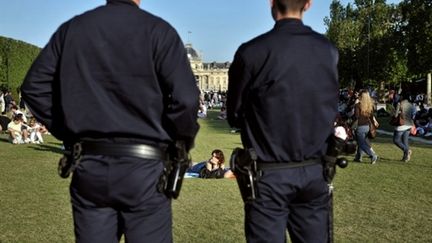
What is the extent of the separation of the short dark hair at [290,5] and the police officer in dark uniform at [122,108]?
2.59 feet

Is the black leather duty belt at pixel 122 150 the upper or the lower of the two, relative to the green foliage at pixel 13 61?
upper

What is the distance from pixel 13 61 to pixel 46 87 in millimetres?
57806

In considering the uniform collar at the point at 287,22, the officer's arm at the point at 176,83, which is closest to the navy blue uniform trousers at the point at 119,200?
the officer's arm at the point at 176,83

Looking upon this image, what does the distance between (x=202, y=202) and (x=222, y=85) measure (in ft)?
569

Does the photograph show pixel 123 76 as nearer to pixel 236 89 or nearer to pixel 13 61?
pixel 236 89

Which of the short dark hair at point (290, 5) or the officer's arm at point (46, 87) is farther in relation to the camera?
the short dark hair at point (290, 5)

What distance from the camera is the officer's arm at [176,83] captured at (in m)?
3.25

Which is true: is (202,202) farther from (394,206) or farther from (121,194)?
(121,194)

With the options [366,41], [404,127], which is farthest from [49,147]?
[366,41]

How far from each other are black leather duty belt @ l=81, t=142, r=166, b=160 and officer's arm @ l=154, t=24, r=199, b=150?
0.19 m

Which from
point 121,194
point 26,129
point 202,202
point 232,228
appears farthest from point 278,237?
point 26,129

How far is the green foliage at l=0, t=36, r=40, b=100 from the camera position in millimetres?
56125

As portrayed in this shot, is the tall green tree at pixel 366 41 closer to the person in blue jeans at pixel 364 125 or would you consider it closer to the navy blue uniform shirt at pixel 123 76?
the person in blue jeans at pixel 364 125

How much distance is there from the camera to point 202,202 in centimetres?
915
